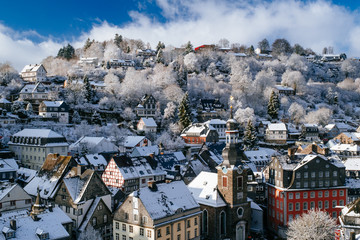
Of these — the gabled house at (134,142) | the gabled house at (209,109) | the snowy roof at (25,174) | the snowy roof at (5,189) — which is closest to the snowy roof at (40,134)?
the snowy roof at (25,174)

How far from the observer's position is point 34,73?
338 ft

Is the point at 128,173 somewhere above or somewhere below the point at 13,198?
above

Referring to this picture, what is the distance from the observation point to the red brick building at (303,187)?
43.5m

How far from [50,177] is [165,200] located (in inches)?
612

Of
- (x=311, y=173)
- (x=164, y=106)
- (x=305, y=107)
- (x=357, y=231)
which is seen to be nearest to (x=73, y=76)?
(x=164, y=106)

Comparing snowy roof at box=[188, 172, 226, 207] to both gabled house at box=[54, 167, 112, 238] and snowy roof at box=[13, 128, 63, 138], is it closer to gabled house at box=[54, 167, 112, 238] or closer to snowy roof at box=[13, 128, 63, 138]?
gabled house at box=[54, 167, 112, 238]

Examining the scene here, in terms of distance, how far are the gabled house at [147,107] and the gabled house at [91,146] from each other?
25.9 meters

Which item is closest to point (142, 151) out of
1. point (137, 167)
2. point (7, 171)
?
point (137, 167)

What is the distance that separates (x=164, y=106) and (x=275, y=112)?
105 ft

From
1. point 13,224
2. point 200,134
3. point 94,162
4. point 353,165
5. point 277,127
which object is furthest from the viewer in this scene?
point 277,127

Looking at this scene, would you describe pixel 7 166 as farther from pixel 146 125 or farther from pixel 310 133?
pixel 310 133

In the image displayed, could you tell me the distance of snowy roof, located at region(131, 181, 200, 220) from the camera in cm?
3177

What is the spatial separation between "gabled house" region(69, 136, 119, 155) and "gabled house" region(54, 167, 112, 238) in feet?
89.2

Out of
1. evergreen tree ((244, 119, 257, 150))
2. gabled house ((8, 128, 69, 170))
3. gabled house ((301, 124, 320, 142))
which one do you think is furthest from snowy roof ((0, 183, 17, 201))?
gabled house ((301, 124, 320, 142))
